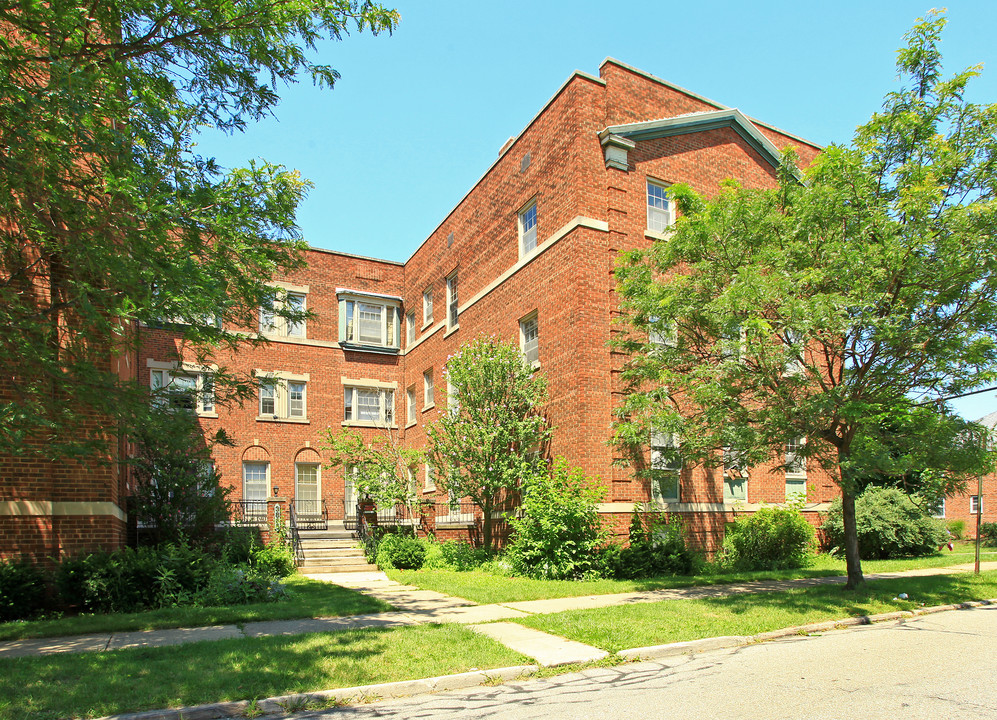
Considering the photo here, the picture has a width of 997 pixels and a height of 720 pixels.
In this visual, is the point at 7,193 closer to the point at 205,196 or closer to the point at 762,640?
the point at 205,196

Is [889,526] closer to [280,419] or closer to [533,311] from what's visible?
[533,311]

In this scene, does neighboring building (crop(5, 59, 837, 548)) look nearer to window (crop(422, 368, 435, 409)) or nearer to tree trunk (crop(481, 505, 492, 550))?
window (crop(422, 368, 435, 409))

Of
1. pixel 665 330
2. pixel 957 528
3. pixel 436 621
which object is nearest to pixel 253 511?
pixel 436 621

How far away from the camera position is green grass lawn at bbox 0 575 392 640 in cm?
939

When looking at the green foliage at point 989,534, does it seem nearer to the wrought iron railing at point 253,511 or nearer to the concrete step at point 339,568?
the concrete step at point 339,568

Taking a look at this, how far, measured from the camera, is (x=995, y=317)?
1084cm

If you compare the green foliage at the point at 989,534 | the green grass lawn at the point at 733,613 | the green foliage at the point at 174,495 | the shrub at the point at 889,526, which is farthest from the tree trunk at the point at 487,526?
the green foliage at the point at 989,534

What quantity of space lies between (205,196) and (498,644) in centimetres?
647

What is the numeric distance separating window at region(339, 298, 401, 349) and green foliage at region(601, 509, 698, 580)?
577 inches

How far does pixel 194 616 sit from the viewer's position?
10.2m

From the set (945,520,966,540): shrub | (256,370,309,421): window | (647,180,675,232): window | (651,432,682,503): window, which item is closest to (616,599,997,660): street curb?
(651,432,682,503): window

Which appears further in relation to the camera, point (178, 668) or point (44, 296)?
point (44, 296)

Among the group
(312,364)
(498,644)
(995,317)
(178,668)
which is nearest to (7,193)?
(178,668)

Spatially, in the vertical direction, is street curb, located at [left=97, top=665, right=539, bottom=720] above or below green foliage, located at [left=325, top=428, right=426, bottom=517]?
below
